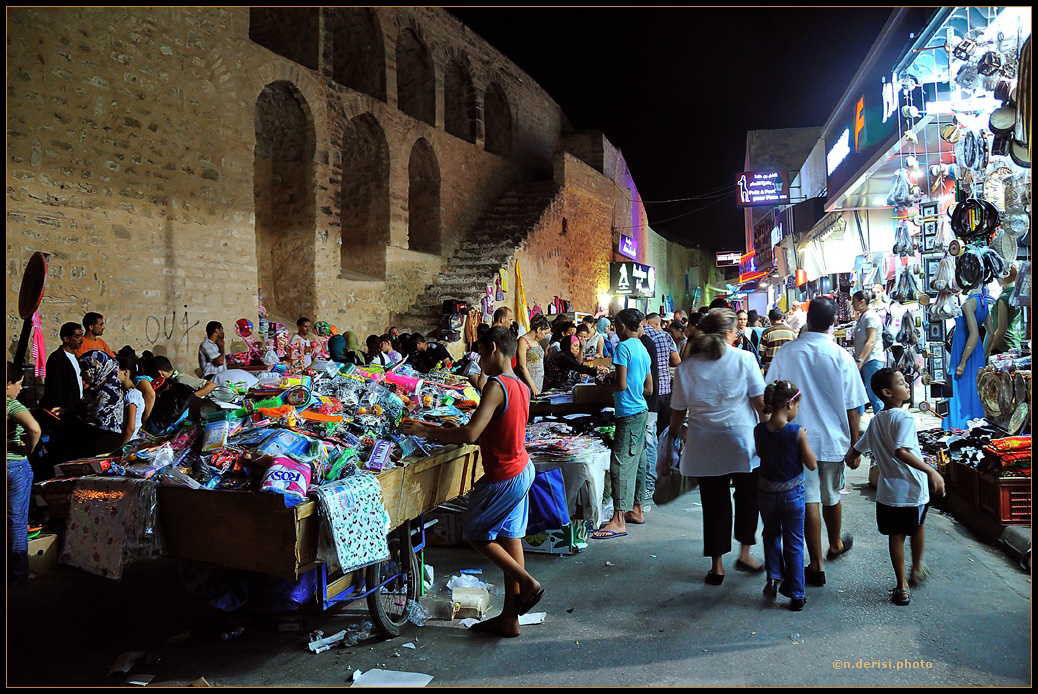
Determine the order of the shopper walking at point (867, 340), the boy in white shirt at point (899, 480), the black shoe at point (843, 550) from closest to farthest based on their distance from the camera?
1. the boy in white shirt at point (899, 480)
2. the black shoe at point (843, 550)
3. the shopper walking at point (867, 340)

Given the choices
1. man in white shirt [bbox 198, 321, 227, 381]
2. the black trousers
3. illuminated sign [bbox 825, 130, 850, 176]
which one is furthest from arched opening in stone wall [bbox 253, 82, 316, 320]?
the black trousers

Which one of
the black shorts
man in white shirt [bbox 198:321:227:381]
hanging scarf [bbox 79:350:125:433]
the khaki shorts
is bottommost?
the black shorts

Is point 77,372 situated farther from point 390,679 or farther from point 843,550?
point 843,550

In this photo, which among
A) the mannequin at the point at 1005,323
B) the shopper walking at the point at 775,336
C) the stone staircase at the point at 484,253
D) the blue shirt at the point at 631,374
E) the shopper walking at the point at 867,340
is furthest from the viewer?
the stone staircase at the point at 484,253

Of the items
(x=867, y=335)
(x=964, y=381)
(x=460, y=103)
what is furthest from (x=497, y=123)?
(x=964, y=381)

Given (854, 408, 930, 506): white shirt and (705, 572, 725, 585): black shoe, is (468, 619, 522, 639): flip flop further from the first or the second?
(854, 408, 930, 506): white shirt

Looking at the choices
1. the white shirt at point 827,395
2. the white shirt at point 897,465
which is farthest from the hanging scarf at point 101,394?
the white shirt at point 897,465

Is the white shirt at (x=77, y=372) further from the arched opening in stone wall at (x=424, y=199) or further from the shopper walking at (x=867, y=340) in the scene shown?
the arched opening in stone wall at (x=424, y=199)

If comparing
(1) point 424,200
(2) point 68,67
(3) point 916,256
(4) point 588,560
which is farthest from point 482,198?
(4) point 588,560

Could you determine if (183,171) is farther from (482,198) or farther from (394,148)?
(482,198)

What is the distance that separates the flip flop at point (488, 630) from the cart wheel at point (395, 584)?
1.42 ft

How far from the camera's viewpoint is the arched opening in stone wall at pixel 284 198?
13852mm

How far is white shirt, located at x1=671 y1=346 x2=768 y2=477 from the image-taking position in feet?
14.5

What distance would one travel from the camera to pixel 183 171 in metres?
10.7
